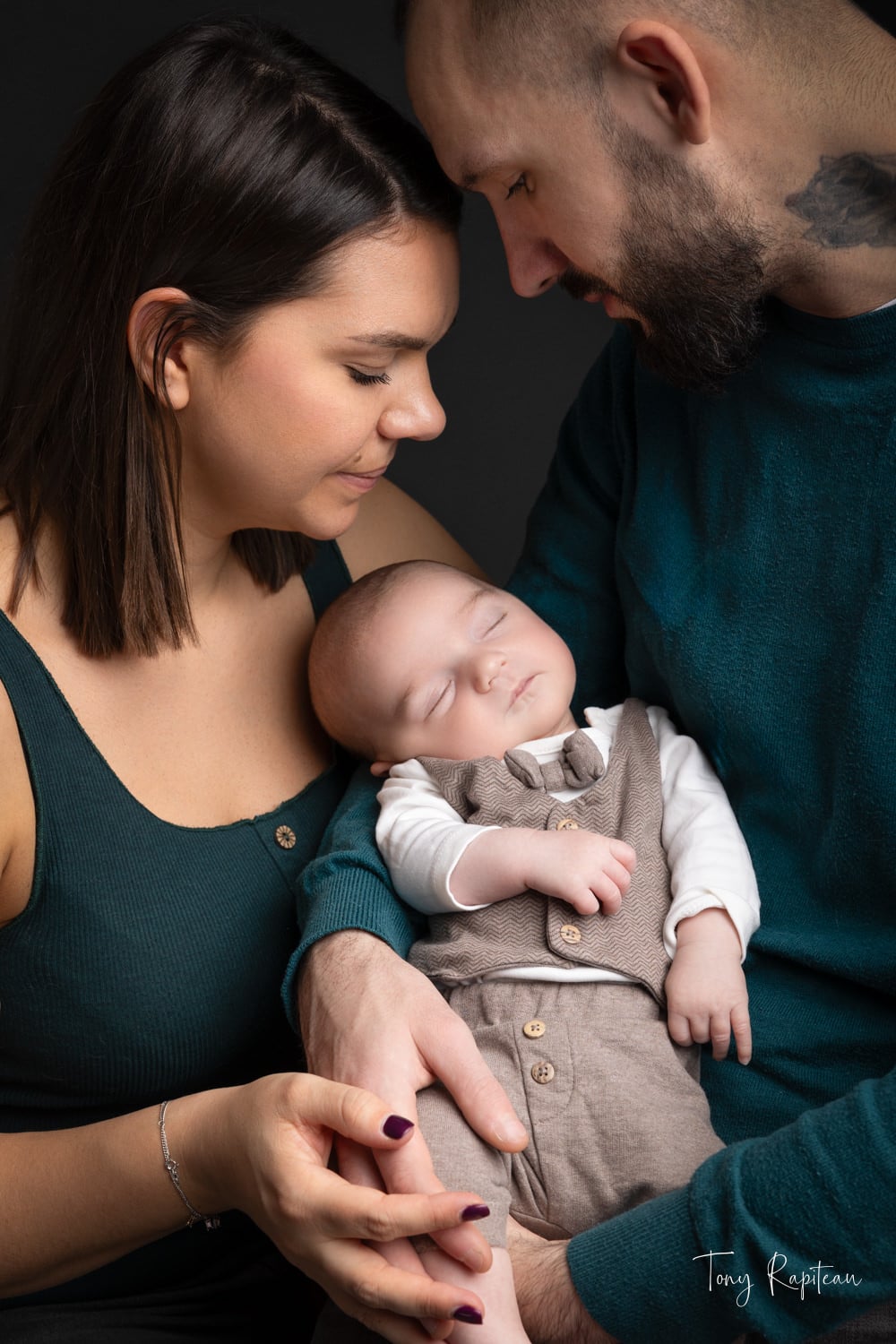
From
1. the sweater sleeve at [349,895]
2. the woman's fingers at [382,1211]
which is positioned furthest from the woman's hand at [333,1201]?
the sweater sleeve at [349,895]

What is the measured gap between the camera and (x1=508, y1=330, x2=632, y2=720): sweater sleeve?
220 cm

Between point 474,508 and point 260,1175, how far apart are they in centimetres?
222

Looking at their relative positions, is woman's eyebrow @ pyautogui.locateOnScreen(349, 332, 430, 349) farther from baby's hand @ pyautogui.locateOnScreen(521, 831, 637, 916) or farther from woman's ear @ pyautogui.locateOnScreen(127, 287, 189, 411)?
baby's hand @ pyautogui.locateOnScreen(521, 831, 637, 916)

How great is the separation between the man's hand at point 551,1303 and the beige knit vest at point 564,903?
13.8 inches

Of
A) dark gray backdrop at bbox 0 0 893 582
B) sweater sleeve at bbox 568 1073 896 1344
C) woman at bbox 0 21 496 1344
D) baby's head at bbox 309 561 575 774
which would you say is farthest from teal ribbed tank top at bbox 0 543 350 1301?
dark gray backdrop at bbox 0 0 893 582

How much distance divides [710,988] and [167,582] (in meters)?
0.96

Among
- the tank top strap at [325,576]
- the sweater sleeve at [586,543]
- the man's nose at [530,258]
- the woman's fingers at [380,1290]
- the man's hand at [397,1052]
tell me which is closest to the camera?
the woman's fingers at [380,1290]

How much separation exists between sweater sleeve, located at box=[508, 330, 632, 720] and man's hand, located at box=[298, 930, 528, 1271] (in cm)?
71

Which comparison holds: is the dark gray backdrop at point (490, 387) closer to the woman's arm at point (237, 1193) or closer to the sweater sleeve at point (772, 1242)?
the woman's arm at point (237, 1193)

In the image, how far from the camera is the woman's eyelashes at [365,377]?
188 centimetres

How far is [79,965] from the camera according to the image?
1.91m

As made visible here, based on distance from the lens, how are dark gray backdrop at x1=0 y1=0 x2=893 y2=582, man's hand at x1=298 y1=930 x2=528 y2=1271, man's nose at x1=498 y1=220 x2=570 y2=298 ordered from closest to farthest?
man's hand at x1=298 y1=930 x2=528 y2=1271 < man's nose at x1=498 y1=220 x2=570 y2=298 < dark gray backdrop at x1=0 y1=0 x2=893 y2=582

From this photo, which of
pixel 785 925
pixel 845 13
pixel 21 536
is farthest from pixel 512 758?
pixel 845 13

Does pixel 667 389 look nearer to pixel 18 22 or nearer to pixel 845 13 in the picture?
pixel 845 13
